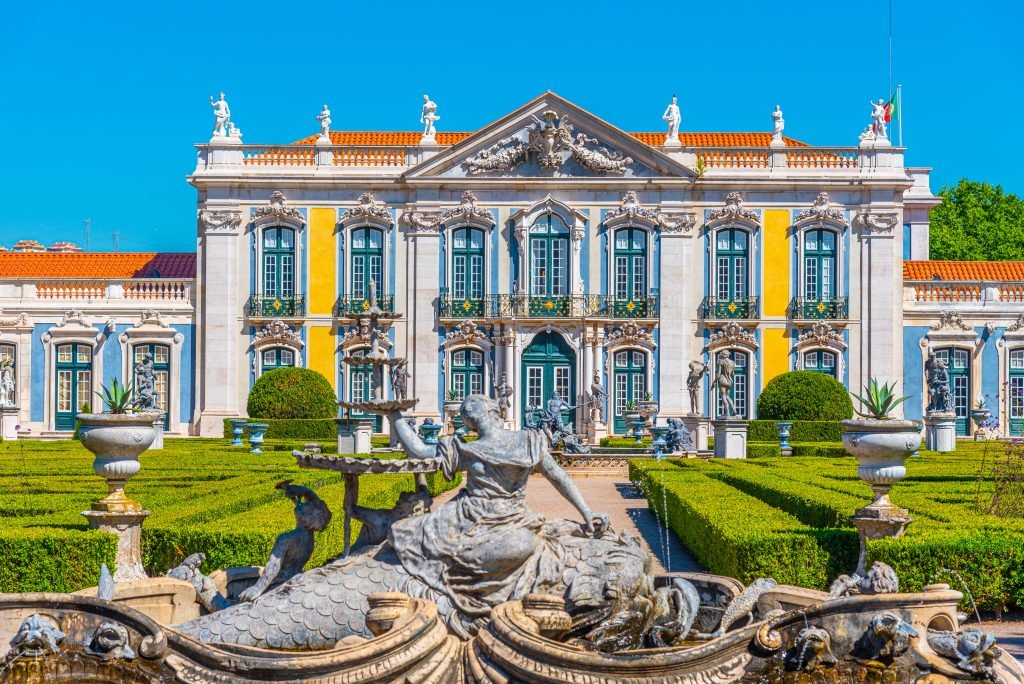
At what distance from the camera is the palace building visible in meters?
29.1

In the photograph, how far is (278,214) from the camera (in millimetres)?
29359

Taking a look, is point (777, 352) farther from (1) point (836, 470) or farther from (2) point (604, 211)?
(1) point (836, 470)

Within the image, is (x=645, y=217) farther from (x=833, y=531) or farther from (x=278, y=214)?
(x=833, y=531)

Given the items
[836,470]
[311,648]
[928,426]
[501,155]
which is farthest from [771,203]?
[311,648]

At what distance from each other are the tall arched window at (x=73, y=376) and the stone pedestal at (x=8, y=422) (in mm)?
1707

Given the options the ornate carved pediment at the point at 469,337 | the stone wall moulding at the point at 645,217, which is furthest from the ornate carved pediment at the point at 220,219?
the stone wall moulding at the point at 645,217

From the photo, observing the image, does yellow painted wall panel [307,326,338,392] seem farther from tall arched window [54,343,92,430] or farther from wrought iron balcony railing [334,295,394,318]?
tall arched window [54,343,92,430]

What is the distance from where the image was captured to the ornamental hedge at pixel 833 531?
819 cm

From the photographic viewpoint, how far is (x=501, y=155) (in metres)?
29.2

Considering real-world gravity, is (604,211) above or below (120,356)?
above

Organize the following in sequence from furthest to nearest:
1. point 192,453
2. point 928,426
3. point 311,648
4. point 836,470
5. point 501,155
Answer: point 501,155, point 928,426, point 192,453, point 836,470, point 311,648

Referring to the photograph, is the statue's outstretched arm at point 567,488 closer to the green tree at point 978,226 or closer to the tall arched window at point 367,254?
the tall arched window at point 367,254

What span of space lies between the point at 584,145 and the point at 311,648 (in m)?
24.5

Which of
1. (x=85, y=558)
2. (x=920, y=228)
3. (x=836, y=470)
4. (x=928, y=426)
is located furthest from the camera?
(x=920, y=228)
